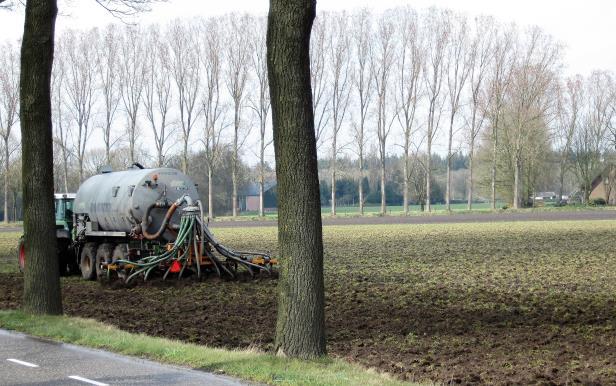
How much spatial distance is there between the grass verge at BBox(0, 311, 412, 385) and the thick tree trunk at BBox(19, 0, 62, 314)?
1.54 m

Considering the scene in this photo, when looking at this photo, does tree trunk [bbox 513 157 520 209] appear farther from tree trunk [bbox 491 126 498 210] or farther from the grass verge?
the grass verge

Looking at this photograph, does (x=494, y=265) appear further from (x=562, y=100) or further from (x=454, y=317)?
(x=562, y=100)

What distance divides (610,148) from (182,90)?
50258mm

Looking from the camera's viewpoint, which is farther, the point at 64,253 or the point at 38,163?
the point at 64,253

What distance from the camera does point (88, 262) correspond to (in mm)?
25156

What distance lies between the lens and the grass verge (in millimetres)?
9133

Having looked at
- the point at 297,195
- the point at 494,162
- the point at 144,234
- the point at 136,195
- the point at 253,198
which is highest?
the point at 494,162

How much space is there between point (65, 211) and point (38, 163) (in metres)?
13.7

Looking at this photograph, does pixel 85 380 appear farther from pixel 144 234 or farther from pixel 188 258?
pixel 144 234

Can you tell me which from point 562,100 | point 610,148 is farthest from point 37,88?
point 610,148

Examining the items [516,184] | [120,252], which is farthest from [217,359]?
[516,184]

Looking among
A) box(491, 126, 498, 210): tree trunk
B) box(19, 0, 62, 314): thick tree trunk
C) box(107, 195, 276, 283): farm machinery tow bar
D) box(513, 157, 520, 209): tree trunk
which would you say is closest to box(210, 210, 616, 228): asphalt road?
box(513, 157, 520, 209): tree trunk

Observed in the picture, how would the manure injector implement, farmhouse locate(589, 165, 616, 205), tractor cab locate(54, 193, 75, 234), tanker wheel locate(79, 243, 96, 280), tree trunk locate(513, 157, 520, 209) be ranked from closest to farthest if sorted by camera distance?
1. the manure injector implement
2. tanker wheel locate(79, 243, 96, 280)
3. tractor cab locate(54, 193, 75, 234)
4. tree trunk locate(513, 157, 520, 209)
5. farmhouse locate(589, 165, 616, 205)

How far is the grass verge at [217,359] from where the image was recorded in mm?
9133
